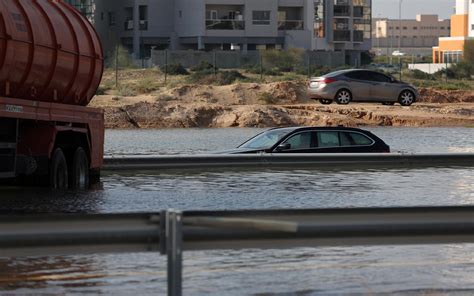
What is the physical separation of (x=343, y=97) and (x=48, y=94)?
32453 mm

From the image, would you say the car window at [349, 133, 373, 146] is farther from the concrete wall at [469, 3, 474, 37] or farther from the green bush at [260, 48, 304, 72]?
Answer: the concrete wall at [469, 3, 474, 37]

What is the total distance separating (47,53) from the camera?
61.6 feet

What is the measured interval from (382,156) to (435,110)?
2672 centimetres

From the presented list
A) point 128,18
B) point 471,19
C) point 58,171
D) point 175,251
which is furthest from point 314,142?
point 471,19

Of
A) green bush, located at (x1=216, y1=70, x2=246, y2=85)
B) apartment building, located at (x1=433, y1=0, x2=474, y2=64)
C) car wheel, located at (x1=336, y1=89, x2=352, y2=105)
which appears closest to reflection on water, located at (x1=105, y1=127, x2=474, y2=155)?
car wheel, located at (x1=336, y1=89, x2=352, y2=105)

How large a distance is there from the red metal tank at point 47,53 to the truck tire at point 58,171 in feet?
2.93

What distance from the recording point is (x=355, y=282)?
420 inches

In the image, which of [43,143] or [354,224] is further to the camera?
[43,143]

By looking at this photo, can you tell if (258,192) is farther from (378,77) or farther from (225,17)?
(225,17)

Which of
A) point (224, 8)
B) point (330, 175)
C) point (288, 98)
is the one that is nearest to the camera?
point (330, 175)

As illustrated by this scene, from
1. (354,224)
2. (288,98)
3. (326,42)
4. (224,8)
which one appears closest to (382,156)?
(354,224)

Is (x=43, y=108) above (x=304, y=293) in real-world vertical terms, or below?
above

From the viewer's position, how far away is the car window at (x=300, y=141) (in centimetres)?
2634

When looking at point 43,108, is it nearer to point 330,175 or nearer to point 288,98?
point 330,175
